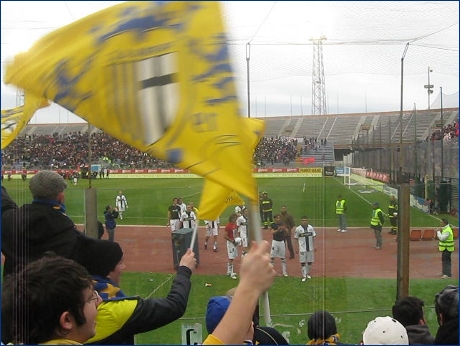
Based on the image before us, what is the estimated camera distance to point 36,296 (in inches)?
56.9

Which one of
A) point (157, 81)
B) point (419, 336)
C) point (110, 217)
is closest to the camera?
point (157, 81)

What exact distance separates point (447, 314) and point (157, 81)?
1783mm

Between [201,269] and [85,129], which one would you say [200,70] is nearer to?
[85,129]

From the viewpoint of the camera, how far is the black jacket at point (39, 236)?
239 cm

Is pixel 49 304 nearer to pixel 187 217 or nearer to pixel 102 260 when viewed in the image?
pixel 102 260

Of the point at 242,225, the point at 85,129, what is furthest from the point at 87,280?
the point at 242,225

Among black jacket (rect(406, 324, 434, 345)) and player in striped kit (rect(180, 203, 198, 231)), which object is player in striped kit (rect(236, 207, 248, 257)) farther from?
black jacket (rect(406, 324, 434, 345))

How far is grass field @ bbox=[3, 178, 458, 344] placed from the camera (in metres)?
6.36

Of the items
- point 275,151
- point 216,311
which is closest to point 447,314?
point 216,311

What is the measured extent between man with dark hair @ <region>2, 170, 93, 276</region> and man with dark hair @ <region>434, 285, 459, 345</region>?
1.65 metres

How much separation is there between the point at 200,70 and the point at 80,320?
1.02 metres

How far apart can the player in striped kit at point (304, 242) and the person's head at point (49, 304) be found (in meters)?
5.81

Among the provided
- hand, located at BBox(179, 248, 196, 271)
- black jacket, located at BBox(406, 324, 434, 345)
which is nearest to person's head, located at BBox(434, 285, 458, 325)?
black jacket, located at BBox(406, 324, 434, 345)

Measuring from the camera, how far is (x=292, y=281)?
7418 millimetres
